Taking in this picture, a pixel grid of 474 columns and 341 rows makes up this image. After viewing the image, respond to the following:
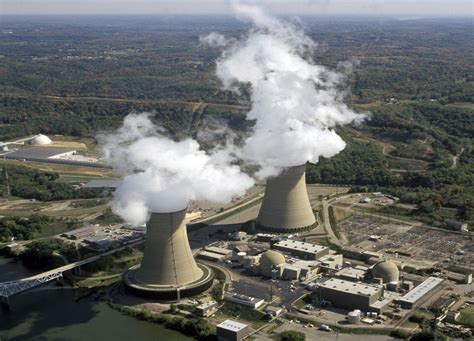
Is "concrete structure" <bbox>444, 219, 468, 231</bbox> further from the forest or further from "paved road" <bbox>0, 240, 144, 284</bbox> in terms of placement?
"paved road" <bbox>0, 240, 144, 284</bbox>

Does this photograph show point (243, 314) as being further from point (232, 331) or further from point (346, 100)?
point (346, 100)

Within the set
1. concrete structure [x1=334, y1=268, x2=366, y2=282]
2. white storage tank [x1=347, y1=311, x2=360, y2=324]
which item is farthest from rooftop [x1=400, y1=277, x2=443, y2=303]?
white storage tank [x1=347, y1=311, x2=360, y2=324]

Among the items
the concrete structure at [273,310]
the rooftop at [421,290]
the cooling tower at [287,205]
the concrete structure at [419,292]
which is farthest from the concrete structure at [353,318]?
the cooling tower at [287,205]

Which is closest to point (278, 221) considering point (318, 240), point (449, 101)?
point (318, 240)

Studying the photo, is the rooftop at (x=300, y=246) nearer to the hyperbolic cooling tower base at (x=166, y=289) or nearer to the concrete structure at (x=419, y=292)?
the concrete structure at (x=419, y=292)

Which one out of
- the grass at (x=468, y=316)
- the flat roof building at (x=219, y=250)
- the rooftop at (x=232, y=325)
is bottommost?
the flat roof building at (x=219, y=250)

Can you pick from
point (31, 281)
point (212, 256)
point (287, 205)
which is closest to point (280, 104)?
point (287, 205)
